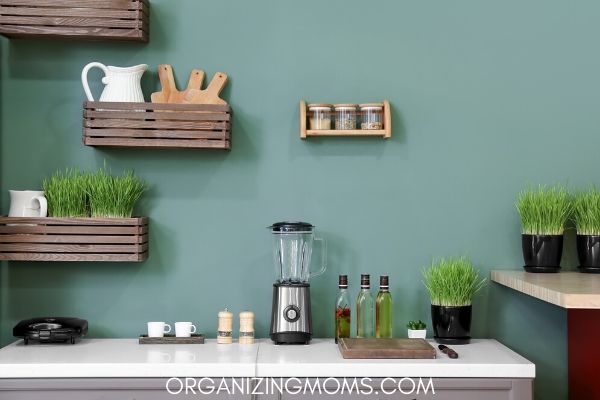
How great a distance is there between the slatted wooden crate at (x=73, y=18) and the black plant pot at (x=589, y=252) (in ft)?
6.26

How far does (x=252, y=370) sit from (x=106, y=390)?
497 millimetres

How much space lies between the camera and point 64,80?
3.16m

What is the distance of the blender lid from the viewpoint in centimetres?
298

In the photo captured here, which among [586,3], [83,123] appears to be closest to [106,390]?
[83,123]

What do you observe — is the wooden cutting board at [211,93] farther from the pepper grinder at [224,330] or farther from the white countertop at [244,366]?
the white countertop at [244,366]

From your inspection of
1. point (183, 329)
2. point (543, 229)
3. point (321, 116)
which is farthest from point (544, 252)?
point (183, 329)

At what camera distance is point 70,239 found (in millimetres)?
2945

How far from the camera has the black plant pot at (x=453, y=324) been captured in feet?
9.61

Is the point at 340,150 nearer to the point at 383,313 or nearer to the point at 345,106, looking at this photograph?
the point at 345,106

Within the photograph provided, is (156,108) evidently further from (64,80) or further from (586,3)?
(586,3)

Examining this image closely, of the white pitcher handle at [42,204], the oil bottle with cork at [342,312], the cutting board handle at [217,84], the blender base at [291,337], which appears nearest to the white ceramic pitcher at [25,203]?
the white pitcher handle at [42,204]

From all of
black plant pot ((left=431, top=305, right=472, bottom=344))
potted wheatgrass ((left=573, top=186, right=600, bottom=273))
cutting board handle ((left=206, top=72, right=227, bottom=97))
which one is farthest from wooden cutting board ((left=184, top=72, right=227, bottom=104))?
potted wheatgrass ((left=573, top=186, right=600, bottom=273))

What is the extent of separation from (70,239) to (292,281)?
875 mm

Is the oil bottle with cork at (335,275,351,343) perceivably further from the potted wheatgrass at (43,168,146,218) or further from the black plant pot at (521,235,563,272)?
the potted wheatgrass at (43,168,146,218)
